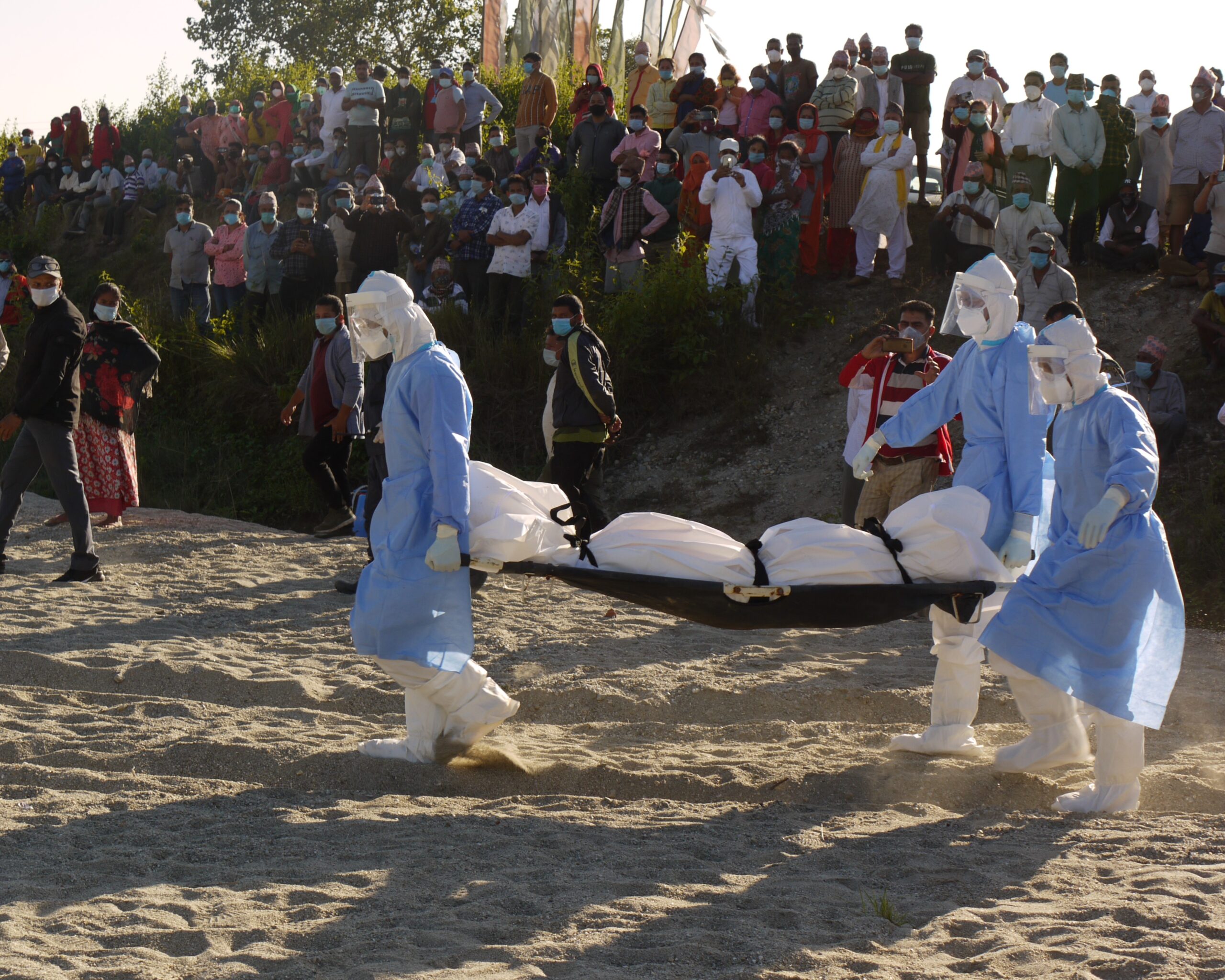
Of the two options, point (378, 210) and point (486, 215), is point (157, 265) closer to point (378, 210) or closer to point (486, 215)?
point (378, 210)

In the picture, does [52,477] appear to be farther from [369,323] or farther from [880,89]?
[880,89]

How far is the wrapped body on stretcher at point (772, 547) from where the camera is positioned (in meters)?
5.02

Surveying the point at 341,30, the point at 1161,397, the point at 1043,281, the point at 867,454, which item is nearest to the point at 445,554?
the point at 867,454

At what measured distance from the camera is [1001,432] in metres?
5.59

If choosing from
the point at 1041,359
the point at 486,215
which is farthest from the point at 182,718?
the point at 486,215

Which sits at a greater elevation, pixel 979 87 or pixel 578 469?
pixel 979 87

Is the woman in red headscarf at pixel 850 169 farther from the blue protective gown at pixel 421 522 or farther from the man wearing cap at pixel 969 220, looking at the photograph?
the blue protective gown at pixel 421 522

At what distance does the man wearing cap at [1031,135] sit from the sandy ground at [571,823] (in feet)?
21.7

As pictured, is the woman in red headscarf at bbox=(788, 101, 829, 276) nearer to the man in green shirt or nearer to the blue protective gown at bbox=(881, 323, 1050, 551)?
the man in green shirt

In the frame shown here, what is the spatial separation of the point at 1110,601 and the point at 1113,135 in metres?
9.95

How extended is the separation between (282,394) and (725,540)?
1171 cm

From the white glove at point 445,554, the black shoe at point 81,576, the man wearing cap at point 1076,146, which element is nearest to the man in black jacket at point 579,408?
the black shoe at point 81,576

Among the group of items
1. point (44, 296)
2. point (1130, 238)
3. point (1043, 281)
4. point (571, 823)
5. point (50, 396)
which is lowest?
point (571, 823)

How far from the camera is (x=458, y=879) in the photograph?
4.23 m
